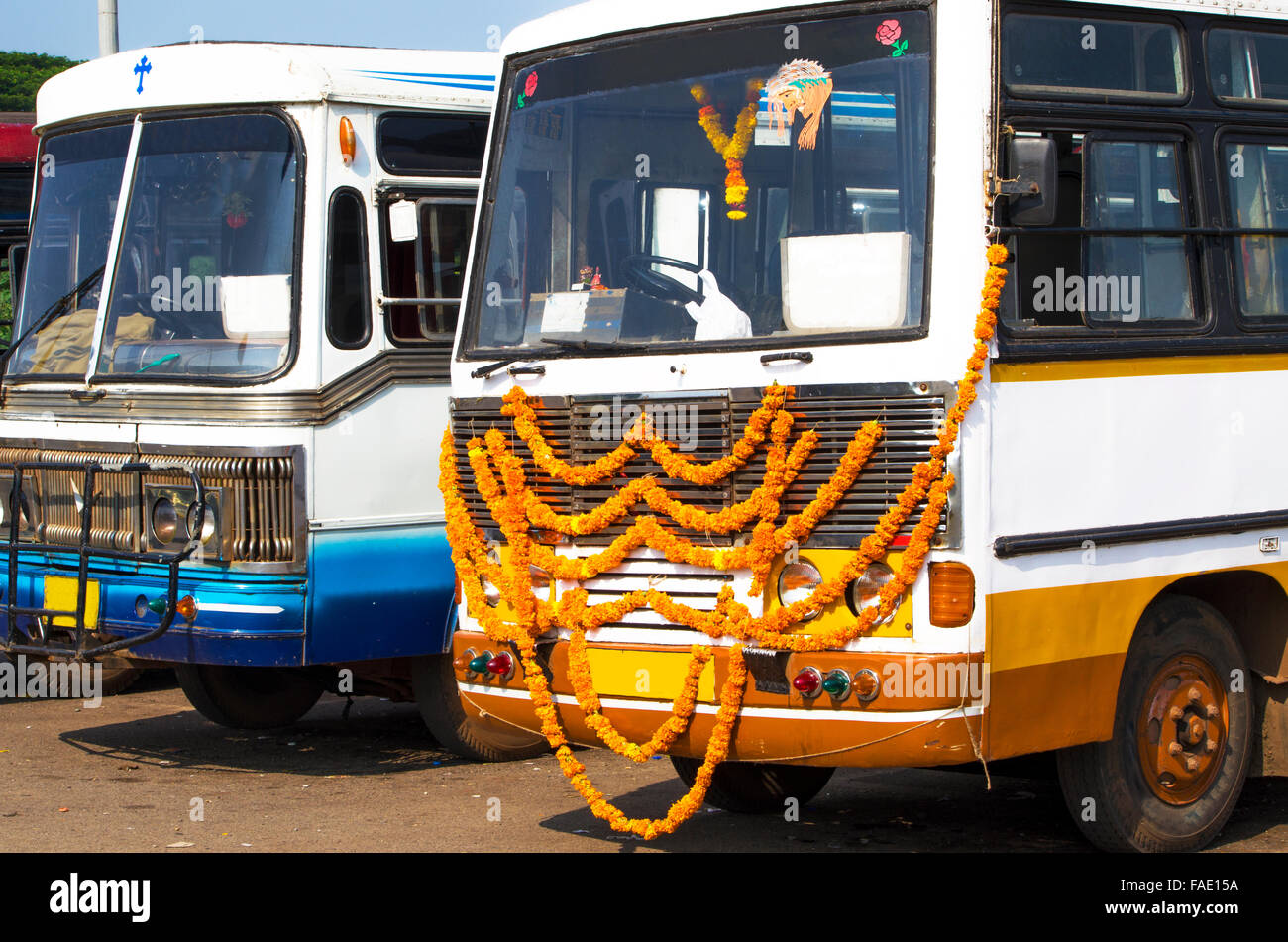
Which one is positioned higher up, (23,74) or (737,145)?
(23,74)

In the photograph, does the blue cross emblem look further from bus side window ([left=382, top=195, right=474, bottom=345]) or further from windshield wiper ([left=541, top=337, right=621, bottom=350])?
windshield wiper ([left=541, top=337, right=621, bottom=350])

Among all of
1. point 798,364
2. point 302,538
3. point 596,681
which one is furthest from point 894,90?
point 302,538

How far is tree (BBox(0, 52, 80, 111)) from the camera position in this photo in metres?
34.9

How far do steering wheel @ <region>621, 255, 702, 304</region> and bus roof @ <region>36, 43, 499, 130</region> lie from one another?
2148 millimetres

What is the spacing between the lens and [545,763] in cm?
883

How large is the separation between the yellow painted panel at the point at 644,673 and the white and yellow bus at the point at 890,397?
0.03 ft

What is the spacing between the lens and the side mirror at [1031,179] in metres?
5.63

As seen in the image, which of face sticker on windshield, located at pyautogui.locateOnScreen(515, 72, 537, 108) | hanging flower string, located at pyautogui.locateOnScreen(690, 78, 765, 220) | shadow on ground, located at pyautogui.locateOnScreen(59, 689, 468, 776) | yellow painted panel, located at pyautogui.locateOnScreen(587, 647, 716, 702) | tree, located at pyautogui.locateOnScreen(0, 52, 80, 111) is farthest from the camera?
tree, located at pyautogui.locateOnScreen(0, 52, 80, 111)

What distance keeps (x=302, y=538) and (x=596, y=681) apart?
2.14 metres

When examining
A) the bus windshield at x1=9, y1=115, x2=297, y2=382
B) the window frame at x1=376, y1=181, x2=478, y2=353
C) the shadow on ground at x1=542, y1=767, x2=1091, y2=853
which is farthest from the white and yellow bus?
the bus windshield at x1=9, y1=115, x2=297, y2=382

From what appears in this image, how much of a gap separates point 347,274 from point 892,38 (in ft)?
10.6

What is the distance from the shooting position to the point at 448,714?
8.66 metres

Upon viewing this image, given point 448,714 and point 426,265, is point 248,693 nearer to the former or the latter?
point 448,714

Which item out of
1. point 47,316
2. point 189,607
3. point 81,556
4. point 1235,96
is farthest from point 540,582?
point 47,316
